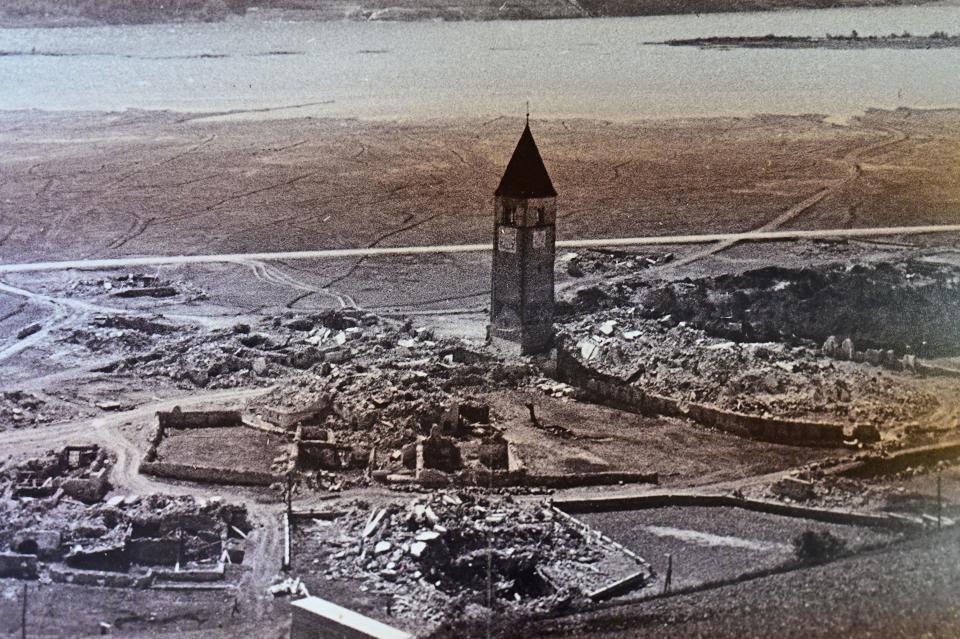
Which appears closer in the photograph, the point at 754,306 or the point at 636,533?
the point at 636,533

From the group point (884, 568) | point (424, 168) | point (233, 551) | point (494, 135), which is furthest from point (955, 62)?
point (233, 551)

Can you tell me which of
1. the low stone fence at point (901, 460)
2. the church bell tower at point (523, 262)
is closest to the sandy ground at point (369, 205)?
the church bell tower at point (523, 262)

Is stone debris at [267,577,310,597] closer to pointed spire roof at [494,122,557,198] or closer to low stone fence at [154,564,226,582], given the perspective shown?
low stone fence at [154,564,226,582]

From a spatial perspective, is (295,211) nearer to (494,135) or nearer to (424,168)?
(424,168)

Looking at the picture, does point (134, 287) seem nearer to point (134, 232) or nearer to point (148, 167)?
point (134, 232)

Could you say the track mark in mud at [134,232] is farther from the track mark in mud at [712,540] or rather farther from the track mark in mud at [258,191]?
the track mark in mud at [712,540]

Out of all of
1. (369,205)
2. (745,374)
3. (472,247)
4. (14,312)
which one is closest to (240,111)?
(369,205)
